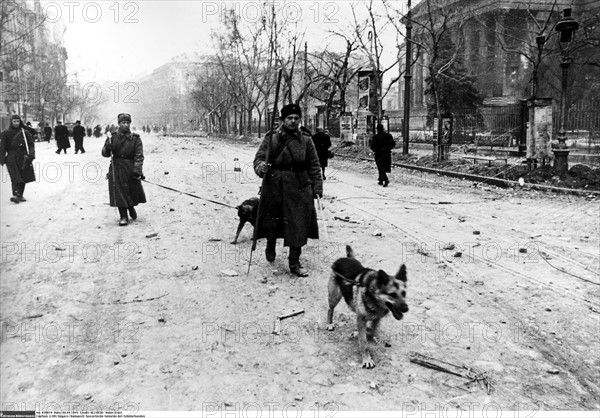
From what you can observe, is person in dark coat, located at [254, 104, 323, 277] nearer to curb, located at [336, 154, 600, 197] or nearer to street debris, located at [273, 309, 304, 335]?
street debris, located at [273, 309, 304, 335]

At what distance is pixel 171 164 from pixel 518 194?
13335mm

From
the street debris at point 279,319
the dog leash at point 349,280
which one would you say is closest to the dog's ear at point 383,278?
the dog leash at point 349,280

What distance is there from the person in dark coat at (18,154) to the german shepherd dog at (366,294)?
8.77 metres

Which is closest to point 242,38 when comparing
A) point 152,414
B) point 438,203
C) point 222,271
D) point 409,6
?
point 409,6

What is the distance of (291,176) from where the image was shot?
5.94 m

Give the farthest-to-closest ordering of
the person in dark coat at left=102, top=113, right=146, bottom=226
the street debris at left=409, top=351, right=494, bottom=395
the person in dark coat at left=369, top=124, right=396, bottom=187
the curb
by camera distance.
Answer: the person in dark coat at left=369, top=124, right=396, bottom=187
the curb
the person in dark coat at left=102, top=113, right=146, bottom=226
the street debris at left=409, top=351, right=494, bottom=395

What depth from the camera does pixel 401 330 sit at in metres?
4.68

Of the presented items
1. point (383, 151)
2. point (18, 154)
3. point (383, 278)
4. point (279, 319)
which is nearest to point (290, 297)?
point (279, 319)

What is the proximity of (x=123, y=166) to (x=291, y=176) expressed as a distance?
428 cm

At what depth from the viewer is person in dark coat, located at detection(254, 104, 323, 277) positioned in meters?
5.91

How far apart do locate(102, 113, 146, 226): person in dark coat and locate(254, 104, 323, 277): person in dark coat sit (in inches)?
150

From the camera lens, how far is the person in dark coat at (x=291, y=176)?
5910 mm

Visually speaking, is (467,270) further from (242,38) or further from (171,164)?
(242,38)

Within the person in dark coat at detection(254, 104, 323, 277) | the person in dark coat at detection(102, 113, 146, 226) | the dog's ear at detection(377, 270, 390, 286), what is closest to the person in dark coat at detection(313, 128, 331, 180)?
the person in dark coat at detection(102, 113, 146, 226)
